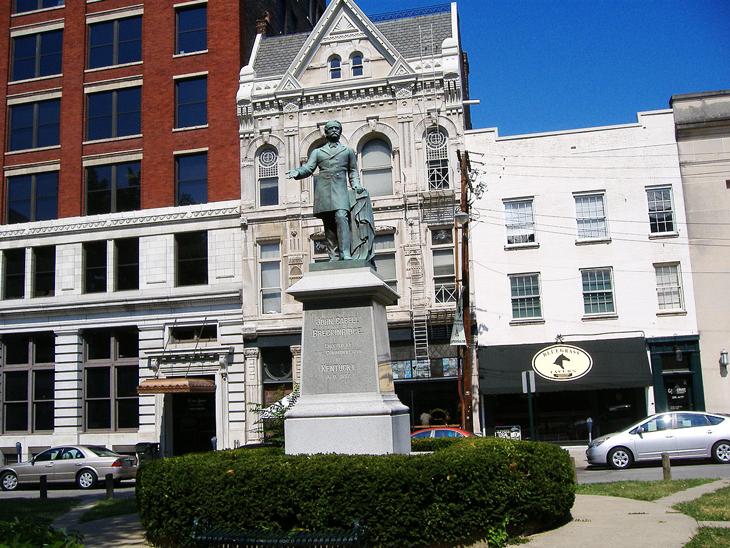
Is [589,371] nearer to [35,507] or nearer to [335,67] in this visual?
[335,67]

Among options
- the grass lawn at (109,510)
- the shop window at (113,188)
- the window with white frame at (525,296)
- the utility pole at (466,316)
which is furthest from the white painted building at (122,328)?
the grass lawn at (109,510)

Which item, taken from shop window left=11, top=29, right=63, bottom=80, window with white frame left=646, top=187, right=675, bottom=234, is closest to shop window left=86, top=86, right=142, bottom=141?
shop window left=11, top=29, right=63, bottom=80

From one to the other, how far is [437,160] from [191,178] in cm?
1054

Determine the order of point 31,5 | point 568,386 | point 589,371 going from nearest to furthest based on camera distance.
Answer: point 568,386 < point 589,371 < point 31,5

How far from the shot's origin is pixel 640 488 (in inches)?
621

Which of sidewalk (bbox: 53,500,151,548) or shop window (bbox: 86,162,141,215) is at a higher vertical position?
shop window (bbox: 86,162,141,215)

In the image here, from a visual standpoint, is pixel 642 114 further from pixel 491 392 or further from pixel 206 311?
pixel 206 311

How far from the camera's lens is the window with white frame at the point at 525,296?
2952 cm

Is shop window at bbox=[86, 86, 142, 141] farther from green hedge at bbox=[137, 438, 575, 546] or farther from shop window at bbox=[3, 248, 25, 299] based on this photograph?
green hedge at bbox=[137, 438, 575, 546]

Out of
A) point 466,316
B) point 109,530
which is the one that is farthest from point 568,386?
point 109,530

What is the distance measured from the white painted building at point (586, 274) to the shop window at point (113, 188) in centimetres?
1445

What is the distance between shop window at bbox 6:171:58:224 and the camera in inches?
1357

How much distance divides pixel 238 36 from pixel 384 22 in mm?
6326

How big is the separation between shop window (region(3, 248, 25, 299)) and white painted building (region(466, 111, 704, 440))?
19.9 m
